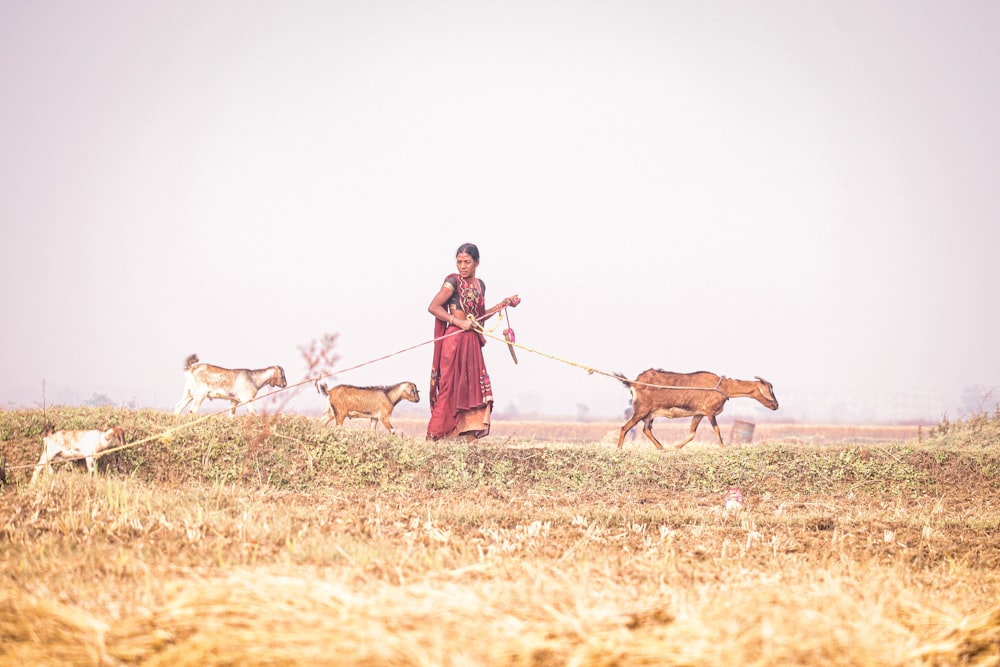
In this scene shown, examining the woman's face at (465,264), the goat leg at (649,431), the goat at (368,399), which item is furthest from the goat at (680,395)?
the goat at (368,399)

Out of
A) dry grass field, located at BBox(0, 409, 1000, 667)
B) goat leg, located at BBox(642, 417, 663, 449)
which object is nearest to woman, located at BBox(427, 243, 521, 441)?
dry grass field, located at BBox(0, 409, 1000, 667)

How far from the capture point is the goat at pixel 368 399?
1284 cm

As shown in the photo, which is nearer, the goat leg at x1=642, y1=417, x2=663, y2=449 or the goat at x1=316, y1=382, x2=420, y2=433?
the goat leg at x1=642, y1=417, x2=663, y2=449

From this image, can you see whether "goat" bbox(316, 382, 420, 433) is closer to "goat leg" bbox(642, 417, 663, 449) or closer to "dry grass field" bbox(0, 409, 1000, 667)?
"dry grass field" bbox(0, 409, 1000, 667)

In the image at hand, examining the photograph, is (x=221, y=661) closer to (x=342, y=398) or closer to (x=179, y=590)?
(x=179, y=590)

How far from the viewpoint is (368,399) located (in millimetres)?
12836

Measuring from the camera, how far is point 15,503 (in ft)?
22.2

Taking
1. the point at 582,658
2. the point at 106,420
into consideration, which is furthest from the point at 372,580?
the point at 106,420

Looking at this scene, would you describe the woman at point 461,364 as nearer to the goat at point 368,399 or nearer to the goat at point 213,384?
the goat at point 368,399

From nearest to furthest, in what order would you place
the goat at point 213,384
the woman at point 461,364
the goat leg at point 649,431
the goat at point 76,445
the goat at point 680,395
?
the goat at point 76,445 < the woman at point 461,364 < the goat leg at point 649,431 < the goat at point 680,395 < the goat at point 213,384

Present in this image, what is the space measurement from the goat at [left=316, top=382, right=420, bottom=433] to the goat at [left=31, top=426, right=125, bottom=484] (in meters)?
4.23

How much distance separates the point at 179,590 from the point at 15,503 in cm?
399

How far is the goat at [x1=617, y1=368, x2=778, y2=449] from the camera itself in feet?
41.5

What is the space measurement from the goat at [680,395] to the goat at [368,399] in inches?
131
